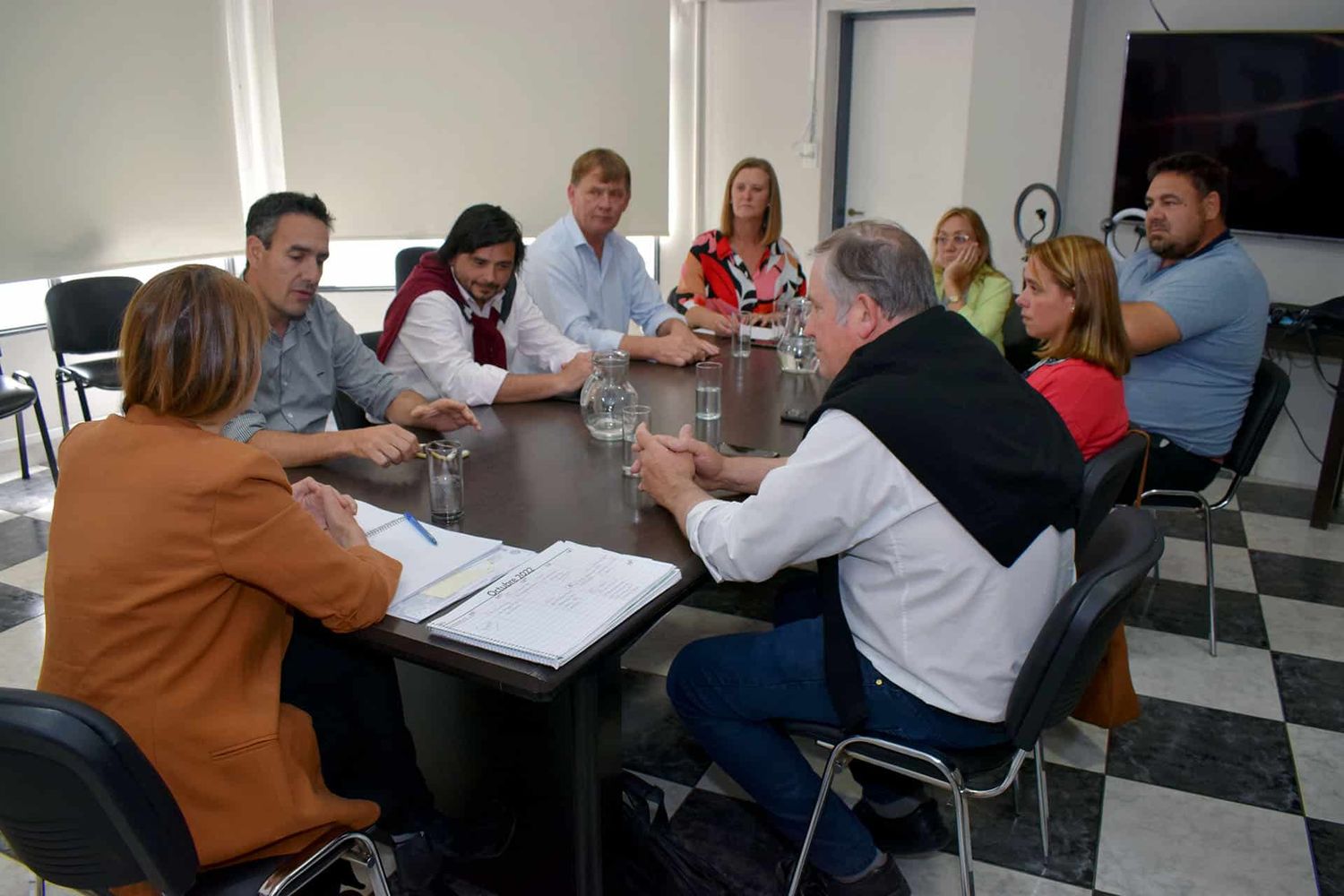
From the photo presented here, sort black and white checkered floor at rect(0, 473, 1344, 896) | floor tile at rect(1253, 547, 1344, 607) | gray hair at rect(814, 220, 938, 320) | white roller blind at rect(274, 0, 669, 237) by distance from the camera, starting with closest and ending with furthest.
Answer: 1. gray hair at rect(814, 220, 938, 320)
2. black and white checkered floor at rect(0, 473, 1344, 896)
3. floor tile at rect(1253, 547, 1344, 607)
4. white roller blind at rect(274, 0, 669, 237)

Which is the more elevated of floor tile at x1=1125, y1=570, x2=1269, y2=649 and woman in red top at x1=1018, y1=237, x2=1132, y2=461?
woman in red top at x1=1018, y1=237, x2=1132, y2=461

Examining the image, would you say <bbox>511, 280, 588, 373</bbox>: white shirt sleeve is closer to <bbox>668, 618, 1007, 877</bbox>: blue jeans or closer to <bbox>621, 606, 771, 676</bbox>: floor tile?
<bbox>621, 606, 771, 676</bbox>: floor tile

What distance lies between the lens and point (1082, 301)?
2287 millimetres

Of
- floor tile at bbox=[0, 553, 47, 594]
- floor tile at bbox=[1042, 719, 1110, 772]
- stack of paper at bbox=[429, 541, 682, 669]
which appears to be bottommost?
floor tile at bbox=[1042, 719, 1110, 772]

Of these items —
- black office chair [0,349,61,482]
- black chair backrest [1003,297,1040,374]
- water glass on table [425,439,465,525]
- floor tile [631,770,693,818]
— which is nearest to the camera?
water glass on table [425,439,465,525]

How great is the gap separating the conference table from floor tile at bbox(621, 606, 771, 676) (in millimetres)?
774

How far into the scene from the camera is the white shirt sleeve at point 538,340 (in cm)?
316

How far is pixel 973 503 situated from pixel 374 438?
118 cm

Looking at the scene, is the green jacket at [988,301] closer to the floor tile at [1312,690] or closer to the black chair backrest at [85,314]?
the floor tile at [1312,690]

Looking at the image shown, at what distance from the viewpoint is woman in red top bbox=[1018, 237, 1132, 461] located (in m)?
2.29

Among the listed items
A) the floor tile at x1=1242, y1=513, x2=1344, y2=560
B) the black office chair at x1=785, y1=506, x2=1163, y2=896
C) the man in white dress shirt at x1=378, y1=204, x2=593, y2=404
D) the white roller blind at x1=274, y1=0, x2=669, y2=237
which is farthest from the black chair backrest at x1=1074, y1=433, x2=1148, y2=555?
the white roller blind at x1=274, y1=0, x2=669, y2=237

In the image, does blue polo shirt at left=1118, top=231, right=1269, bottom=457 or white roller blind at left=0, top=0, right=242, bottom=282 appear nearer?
blue polo shirt at left=1118, top=231, right=1269, bottom=457

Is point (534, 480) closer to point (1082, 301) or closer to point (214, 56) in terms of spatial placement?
point (1082, 301)

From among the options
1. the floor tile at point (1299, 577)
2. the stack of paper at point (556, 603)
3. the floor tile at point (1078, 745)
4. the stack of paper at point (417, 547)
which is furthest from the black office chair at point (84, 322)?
the floor tile at point (1299, 577)
